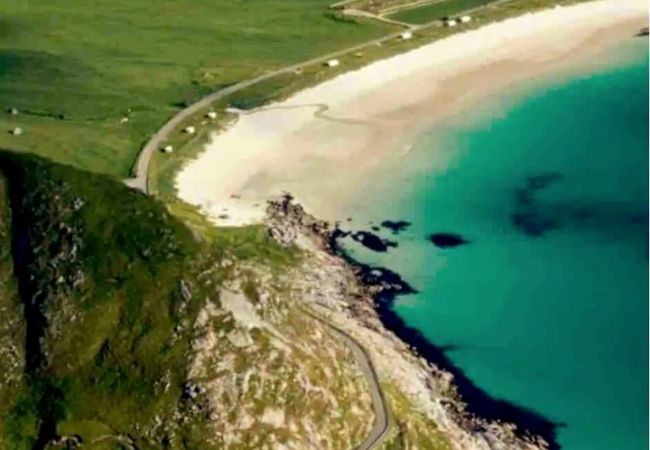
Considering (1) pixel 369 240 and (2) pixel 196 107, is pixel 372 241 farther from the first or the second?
(2) pixel 196 107

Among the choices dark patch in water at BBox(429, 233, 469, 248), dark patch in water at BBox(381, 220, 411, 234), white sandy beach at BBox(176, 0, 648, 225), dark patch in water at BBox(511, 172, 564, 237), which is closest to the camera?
dark patch in water at BBox(429, 233, 469, 248)

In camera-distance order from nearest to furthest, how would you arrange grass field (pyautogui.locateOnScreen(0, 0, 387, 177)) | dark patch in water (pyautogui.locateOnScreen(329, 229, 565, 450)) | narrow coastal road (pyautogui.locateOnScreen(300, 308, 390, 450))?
narrow coastal road (pyautogui.locateOnScreen(300, 308, 390, 450)) → dark patch in water (pyautogui.locateOnScreen(329, 229, 565, 450)) → grass field (pyautogui.locateOnScreen(0, 0, 387, 177))

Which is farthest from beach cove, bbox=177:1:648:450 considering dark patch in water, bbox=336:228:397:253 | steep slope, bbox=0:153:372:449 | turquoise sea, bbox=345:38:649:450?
steep slope, bbox=0:153:372:449

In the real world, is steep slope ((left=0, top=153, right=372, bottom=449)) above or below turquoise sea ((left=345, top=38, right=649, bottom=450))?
above

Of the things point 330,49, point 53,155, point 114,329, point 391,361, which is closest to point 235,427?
point 114,329

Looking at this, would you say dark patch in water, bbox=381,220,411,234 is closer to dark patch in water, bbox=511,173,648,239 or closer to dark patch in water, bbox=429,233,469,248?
dark patch in water, bbox=429,233,469,248
